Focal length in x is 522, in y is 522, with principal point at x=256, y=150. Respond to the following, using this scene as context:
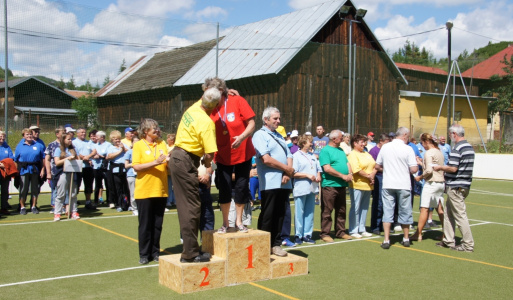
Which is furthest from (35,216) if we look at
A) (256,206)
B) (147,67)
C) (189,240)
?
(147,67)

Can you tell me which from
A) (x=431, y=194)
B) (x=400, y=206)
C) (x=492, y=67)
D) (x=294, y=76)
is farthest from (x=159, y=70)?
(x=492, y=67)

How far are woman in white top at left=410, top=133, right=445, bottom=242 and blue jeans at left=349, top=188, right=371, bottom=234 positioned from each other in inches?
36.1

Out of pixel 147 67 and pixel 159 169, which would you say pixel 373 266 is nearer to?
pixel 159 169

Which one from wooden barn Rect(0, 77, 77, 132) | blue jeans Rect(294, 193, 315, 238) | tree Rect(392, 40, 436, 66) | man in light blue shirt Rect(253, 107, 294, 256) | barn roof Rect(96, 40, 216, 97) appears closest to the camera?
man in light blue shirt Rect(253, 107, 294, 256)

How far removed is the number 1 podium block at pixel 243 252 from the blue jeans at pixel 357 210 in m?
3.39

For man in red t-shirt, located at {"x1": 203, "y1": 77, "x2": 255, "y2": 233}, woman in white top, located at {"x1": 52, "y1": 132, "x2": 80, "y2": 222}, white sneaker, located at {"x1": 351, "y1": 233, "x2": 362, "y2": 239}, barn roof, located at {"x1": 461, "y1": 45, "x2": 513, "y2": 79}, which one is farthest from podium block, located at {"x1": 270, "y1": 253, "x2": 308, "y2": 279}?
barn roof, located at {"x1": 461, "y1": 45, "x2": 513, "y2": 79}

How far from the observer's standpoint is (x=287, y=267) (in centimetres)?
649

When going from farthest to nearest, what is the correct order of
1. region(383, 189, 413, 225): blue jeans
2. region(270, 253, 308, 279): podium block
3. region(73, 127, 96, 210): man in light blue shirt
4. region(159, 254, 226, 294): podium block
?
region(73, 127, 96, 210): man in light blue shirt → region(383, 189, 413, 225): blue jeans → region(270, 253, 308, 279): podium block → region(159, 254, 226, 294): podium block

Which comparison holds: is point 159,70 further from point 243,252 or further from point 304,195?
point 243,252

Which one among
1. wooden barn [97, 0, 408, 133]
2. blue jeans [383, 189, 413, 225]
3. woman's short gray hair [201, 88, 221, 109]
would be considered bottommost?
blue jeans [383, 189, 413, 225]

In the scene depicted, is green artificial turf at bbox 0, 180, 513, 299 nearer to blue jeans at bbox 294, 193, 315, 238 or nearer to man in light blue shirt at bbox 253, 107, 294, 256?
blue jeans at bbox 294, 193, 315, 238

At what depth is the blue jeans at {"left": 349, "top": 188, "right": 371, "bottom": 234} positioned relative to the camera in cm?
930

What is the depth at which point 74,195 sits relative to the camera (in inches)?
431

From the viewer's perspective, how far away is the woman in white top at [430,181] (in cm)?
882
